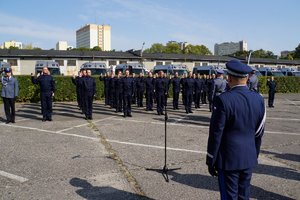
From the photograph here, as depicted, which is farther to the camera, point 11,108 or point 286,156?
point 11,108

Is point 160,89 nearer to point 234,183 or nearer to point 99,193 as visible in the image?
point 99,193

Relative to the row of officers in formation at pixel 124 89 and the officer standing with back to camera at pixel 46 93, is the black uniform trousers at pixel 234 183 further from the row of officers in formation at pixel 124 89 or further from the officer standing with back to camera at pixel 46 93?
the officer standing with back to camera at pixel 46 93

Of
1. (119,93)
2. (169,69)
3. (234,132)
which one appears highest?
(169,69)

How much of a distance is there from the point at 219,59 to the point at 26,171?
179 ft

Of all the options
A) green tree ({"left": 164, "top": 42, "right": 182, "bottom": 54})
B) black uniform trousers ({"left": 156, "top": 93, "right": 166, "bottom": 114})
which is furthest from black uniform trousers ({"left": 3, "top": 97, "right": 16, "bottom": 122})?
green tree ({"left": 164, "top": 42, "right": 182, "bottom": 54})

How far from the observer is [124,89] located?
14000 mm

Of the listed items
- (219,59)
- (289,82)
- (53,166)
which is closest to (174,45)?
(219,59)

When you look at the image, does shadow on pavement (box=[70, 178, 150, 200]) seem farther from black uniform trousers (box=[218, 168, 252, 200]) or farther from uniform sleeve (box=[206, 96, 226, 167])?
uniform sleeve (box=[206, 96, 226, 167])

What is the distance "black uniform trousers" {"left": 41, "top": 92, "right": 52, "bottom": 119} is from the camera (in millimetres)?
12469

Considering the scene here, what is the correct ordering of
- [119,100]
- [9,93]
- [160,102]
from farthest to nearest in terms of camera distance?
[160,102], [119,100], [9,93]

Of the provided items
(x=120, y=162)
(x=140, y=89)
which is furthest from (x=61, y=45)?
(x=120, y=162)

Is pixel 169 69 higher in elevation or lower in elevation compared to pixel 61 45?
lower

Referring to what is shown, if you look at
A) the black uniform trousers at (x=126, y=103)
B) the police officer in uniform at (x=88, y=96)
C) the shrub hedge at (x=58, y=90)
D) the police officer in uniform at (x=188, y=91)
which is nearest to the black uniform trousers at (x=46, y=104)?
the police officer in uniform at (x=88, y=96)

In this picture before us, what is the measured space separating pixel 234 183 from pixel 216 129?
652mm
